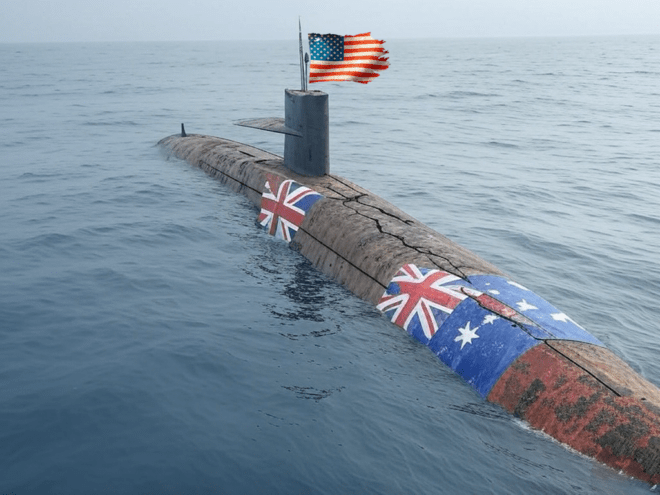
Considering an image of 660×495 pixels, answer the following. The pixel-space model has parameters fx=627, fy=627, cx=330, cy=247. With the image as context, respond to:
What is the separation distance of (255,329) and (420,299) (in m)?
3.34

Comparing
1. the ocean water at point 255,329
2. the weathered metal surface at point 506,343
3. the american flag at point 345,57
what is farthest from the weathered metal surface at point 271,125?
the ocean water at point 255,329

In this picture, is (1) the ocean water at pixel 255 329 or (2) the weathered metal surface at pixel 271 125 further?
(2) the weathered metal surface at pixel 271 125

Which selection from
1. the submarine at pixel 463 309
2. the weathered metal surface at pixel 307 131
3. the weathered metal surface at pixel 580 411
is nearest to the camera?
the weathered metal surface at pixel 580 411

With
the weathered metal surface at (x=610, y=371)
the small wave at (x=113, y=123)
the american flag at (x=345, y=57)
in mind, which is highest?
the american flag at (x=345, y=57)

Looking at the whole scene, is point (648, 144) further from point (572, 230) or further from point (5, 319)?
point (5, 319)

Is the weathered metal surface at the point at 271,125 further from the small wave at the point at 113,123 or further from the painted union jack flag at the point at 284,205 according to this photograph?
the small wave at the point at 113,123

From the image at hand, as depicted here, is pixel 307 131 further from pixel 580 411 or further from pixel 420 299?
pixel 580 411

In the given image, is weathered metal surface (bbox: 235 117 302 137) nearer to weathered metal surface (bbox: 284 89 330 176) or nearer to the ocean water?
weathered metal surface (bbox: 284 89 330 176)

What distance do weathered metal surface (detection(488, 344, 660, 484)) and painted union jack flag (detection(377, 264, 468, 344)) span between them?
6.54ft

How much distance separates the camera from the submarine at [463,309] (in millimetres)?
9234

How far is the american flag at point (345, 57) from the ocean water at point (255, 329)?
15.9 ft

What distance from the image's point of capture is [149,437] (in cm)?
884

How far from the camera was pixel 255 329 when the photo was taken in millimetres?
12469

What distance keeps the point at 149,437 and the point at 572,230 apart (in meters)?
15.9
